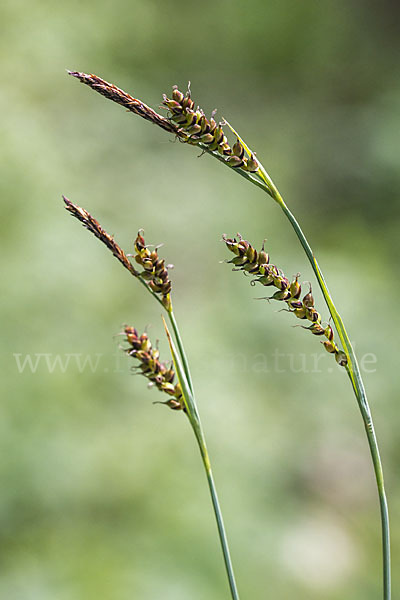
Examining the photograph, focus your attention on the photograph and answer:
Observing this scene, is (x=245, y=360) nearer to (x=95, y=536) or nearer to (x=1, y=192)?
(x=95, y=536)

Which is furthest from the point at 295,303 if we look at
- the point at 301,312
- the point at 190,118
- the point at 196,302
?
the point at 196,302

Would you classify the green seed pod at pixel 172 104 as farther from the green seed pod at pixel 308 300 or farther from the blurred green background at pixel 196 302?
the blurred green background at pixel 196 302

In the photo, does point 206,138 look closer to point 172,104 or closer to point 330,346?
point 172,104

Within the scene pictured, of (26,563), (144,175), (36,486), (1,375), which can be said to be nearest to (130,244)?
(144,175)

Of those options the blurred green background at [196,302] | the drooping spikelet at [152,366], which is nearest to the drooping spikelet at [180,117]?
the drooping spikelet at [152,366]

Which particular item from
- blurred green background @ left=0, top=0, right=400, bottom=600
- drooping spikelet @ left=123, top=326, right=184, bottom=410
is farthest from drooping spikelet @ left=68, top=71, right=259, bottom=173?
blurred green background @ left=0, top=0, right=400, bottom=600

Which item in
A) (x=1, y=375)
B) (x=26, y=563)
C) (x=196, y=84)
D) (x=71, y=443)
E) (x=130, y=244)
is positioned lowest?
(x=26, y=563)
